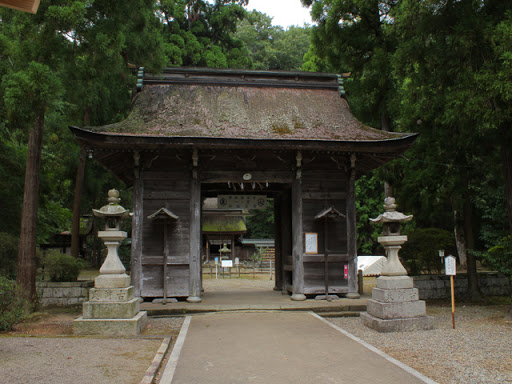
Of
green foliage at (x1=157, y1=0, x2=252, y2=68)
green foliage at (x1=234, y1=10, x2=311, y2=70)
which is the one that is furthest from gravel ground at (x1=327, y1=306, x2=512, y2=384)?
green foliage at (x1=234, y1=10, x2=311, y2=70)

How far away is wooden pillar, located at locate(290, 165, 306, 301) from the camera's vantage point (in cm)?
1065

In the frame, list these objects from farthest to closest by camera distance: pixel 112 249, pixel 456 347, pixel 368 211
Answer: pixel 368 211 → pixel 112 249 → pixel 456 347

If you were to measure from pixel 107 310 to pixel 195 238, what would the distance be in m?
3.31

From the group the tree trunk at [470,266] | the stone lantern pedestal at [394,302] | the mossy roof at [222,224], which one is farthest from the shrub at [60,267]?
the mossy roof at [222,224]

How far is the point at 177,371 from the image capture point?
5.05 meters

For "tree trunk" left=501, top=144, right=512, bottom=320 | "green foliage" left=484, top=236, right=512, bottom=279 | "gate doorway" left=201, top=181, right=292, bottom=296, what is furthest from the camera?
"gate doorway" left=201, top=181, right=292, bottom=296

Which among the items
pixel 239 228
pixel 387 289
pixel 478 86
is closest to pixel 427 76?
pixel 478 86

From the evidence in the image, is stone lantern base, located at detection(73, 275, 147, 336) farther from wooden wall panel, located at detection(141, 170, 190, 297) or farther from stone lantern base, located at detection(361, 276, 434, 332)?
stone lantern base, located at detection(361, 276, 434, 332)

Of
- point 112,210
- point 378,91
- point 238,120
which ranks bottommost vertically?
point 112,210

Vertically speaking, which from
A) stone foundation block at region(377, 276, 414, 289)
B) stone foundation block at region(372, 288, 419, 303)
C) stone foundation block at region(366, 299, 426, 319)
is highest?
stone foundation block at region(377, 276, 414, 289)

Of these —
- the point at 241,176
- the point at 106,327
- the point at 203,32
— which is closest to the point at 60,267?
the point at 106,327

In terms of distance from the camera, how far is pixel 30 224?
9516 millimetres

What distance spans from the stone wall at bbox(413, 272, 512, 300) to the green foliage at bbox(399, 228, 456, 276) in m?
0.50

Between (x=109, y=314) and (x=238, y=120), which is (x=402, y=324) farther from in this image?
(x=238, y=120)
